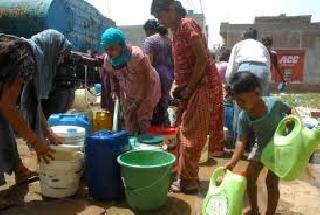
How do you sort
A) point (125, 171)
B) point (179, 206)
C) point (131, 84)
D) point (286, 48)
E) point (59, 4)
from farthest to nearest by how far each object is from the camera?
1. point (286, 48)
2. point (59, 4)
3. point (131, 84)
4. point (179, 206)
5. point (125, 171)

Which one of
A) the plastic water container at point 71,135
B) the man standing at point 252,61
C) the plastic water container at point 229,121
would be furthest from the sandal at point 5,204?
the plastic water container at point 229,121

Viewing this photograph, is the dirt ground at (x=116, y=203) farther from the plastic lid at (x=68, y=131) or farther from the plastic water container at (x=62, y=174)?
the plastic lid at (x=68, y=131)

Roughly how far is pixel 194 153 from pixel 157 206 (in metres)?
0.71

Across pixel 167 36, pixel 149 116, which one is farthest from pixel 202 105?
pixel 167 36

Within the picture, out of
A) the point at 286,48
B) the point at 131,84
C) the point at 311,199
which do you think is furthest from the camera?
the point at 286,48

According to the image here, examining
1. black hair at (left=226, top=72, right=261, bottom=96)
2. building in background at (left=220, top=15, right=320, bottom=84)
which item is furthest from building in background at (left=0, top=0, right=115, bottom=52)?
building in background at (left=220, top=15, right=320, bottom=84)

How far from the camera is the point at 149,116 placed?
16.4ft

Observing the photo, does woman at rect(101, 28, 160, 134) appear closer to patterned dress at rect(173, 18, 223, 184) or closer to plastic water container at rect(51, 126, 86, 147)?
patterned dress at rect(173, 18, 223, 184)

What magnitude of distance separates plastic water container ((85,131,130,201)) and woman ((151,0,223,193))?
644 millimetres

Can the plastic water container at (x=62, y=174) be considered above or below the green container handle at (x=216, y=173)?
below

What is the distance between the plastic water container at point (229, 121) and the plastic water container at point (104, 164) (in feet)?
9.91

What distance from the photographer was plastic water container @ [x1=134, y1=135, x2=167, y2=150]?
4.30 meters

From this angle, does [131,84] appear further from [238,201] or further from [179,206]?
[238,201]

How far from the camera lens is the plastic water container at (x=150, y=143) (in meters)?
4.30
